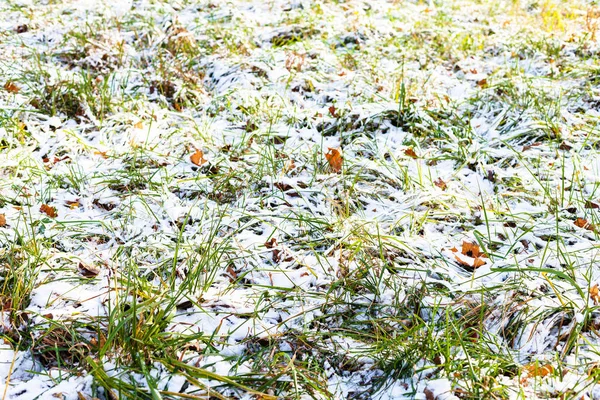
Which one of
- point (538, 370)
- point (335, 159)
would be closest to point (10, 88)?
point (335, 159)

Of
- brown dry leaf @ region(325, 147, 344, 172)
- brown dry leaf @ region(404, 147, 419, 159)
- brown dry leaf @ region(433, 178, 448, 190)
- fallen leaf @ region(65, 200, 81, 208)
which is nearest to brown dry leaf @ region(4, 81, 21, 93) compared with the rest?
fallen leaf @ region(65, 200, 81, 208)

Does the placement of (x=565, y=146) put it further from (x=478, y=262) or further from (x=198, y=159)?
(x=198, y=159)

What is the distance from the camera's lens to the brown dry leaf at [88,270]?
230cm

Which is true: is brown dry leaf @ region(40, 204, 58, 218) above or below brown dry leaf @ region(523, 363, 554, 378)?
above

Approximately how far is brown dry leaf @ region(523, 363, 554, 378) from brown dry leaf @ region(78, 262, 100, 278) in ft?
5.97

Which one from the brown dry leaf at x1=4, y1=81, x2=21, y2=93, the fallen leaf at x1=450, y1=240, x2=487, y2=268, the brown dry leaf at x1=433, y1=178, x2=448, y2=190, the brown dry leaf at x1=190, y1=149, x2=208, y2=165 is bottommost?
the fallen leaf at x1=450, y1=240, x2=487, y2=268

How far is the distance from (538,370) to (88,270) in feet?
6.22

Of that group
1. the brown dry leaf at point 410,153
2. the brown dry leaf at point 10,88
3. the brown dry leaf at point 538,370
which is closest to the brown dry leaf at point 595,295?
the brown dry leaf at point 538,370

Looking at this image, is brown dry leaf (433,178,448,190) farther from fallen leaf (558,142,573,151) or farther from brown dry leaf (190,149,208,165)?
brown dry leaf (190,149,208,165)

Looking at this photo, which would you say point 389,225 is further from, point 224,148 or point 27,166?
point 27,166

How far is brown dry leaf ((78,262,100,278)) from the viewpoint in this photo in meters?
2.30

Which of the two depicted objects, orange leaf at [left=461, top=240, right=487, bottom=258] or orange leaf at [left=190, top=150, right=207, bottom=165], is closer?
orange leaf at [left=461, top=240, right=487, bottom=258]

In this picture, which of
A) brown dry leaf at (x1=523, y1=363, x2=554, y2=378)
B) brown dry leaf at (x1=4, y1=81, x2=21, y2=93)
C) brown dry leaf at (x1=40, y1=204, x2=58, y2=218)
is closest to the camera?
brown dry leaf at (x1=523, y1=363, x2=554, y2=378)

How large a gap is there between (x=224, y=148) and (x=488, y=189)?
5.72 feet
